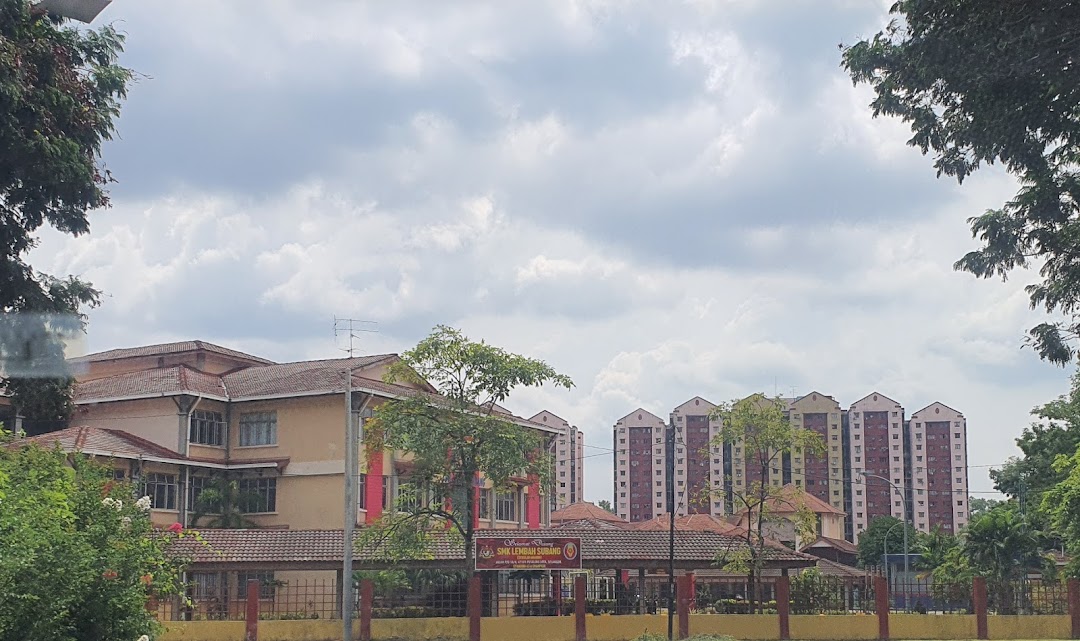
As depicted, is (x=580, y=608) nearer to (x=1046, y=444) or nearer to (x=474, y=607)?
(x=474, y=607)

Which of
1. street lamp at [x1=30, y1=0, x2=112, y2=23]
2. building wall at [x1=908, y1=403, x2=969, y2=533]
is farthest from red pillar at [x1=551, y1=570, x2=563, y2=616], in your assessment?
building wall at [x1=908, y1=403, x2=969, y2=533]

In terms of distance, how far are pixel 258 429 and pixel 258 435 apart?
0.69 feet

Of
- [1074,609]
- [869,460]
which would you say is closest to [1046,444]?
[1074,609]

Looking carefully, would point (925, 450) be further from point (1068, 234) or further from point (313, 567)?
point (1068, 234)

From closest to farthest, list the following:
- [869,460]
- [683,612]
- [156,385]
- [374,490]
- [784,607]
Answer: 1. [683,612]
2. [784,607]
3. [374,490]
4. [156,385]
5. [869,460]

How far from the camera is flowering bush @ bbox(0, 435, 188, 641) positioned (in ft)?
38.4

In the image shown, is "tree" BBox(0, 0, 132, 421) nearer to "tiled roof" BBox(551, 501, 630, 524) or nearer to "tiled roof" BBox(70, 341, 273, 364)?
"tiled roof" BBox(70, 341, 273, 364)

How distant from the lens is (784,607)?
103 ft

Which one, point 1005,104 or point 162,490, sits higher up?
point 1005,104

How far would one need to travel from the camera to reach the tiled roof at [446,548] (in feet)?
102

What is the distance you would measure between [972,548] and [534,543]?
16.4 metres

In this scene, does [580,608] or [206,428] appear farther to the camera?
[206,428]

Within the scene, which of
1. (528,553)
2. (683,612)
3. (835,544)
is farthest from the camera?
(835,544)

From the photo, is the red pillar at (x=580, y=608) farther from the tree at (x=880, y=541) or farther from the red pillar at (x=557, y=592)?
the tree at (x=880, y=541)
